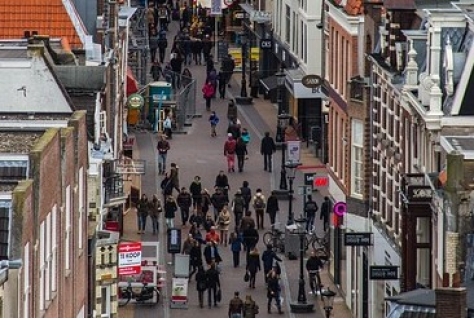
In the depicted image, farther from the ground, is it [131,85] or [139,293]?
[131,85]

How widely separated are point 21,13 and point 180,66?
4277 cm

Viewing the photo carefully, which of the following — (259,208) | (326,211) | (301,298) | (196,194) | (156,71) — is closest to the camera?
(301,298)

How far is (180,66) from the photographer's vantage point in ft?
468

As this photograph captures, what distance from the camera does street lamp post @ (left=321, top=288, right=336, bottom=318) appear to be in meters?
91.0

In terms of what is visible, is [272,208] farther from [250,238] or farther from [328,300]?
[328,300]

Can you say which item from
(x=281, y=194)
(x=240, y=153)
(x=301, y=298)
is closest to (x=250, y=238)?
(x=301, y=298)

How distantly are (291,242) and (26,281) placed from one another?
40759 millimetres

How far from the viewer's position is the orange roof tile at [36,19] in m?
98.8

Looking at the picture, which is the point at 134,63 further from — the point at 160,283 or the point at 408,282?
the point at 408,282

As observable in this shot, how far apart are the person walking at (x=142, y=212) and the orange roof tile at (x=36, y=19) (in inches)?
317

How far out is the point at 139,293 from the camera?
93.2m

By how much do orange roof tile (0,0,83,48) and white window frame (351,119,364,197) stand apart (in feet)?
31.5

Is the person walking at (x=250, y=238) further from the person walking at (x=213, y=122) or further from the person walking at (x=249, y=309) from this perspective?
the person walking at (x=213, y=122)

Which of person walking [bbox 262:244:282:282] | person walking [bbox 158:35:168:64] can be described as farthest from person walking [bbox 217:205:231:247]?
person walking [bbox 158:35:168:64]
